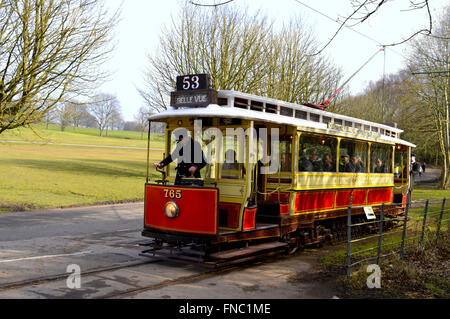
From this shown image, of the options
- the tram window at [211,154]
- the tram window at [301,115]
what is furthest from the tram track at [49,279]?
the tram window at [301,115]

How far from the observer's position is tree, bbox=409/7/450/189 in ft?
94.6

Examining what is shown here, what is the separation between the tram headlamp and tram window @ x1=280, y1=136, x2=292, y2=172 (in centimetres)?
304

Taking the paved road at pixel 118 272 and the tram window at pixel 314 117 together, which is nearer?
the paved road at pixel 118 272

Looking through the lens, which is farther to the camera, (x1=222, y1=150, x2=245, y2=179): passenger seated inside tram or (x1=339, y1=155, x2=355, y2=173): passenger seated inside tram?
(x1=339, y1=155, x2=355, y2=173): passenger seated inside tram

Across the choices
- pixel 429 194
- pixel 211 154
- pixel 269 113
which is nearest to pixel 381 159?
pixel 269 113

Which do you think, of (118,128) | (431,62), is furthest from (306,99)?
(118,128)

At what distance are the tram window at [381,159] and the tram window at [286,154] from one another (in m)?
3.94

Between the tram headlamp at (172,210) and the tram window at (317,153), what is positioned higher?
the tram window at (317,153)

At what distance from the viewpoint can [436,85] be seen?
1209 inches

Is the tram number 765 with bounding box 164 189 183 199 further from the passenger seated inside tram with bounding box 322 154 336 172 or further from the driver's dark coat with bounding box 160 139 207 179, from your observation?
the passenger seated inside tram with bounding box 322 154 336 172

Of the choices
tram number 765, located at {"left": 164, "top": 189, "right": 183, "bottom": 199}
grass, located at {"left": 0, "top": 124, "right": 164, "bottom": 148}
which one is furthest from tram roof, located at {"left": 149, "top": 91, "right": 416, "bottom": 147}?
grass, located at {"left": 0, "top": 124, "right": 164, "bottom": 148}

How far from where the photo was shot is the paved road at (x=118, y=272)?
6613 mm

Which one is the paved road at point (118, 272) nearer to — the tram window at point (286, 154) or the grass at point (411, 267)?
the grass at point (411, 267)
